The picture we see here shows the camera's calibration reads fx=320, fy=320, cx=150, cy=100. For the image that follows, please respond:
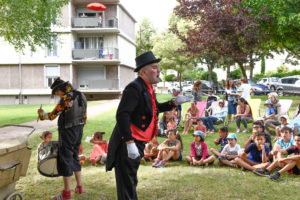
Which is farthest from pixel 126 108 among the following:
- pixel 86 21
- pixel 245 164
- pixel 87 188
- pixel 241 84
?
pixel 86 21

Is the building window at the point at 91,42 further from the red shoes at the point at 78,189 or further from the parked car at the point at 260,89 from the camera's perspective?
the red shoes at the point at 78,189

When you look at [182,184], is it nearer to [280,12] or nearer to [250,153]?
[250,153]

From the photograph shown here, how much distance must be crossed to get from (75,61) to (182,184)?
27.2m

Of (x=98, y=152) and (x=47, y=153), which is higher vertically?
(x=47, y=153)

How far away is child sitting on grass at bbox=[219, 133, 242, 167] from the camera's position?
6.95 m

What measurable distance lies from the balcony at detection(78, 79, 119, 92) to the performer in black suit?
2823 cm

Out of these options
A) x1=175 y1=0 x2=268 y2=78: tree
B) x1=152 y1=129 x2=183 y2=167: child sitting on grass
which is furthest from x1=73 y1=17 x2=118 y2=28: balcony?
x1=152 y1=129 x2=183 y2=167: child sitting on grass

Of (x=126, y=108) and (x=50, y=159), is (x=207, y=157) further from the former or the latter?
(x=126, y=108)

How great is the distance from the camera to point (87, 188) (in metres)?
5.58

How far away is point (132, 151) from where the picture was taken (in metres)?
3.43

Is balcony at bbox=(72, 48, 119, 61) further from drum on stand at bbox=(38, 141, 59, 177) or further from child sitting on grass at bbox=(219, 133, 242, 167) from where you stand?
drum on stand at bbox=(38, 141, 59, 177)

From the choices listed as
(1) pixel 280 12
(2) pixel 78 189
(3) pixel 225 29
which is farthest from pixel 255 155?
(1) pixel 280 12

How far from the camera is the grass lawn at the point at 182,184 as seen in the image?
518cm

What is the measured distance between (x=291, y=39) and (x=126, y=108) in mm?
19275
